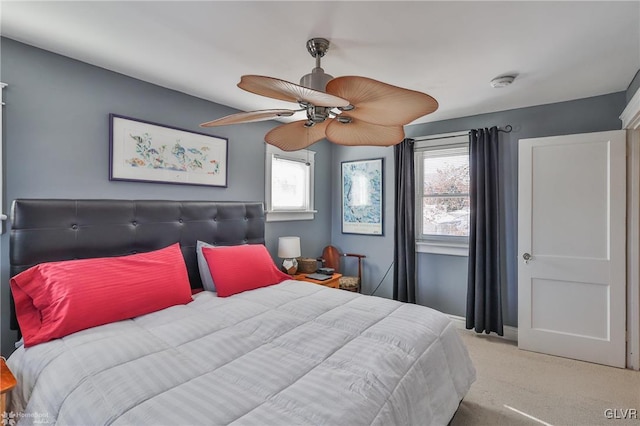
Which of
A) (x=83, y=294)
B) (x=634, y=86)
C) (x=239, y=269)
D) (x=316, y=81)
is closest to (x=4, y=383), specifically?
(x=83, y=294)

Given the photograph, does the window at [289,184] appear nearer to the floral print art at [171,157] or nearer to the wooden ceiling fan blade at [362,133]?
the floral print art at [171,157]

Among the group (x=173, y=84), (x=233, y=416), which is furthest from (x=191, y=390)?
(x=173, y=84)

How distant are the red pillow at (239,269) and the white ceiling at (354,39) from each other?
1449 millimetres

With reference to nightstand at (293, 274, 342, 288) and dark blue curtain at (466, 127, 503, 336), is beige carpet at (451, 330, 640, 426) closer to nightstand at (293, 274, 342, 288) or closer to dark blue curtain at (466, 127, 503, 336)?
dark blue curtain at (466, 127, 503, 336)

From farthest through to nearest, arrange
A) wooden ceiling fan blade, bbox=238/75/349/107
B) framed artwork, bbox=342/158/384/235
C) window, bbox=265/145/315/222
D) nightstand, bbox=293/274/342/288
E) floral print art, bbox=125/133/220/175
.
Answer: framed artwork, bbox=342/158/384/235, window, bbox=265/145/315/222, nightstand, bbox=293/274/342/288, floral print art, bbox=125/133/220/175, wooden ceiling fan blade, bbox=238/75/349/107

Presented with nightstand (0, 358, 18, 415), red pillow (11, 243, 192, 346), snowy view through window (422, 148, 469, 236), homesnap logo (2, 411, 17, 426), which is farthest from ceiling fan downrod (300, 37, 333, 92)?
snowy view through window (422, 148, 469, 236)

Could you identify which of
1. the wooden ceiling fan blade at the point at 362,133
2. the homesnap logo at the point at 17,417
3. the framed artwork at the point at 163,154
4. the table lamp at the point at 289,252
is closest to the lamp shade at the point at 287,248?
the table lamp at the point at 289,252

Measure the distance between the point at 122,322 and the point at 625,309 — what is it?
3935mm

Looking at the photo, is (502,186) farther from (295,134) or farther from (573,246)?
(295,134)

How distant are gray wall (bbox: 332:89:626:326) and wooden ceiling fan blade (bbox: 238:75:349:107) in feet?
8.82

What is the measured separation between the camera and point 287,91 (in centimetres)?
149

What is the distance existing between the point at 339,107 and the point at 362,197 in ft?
9.34

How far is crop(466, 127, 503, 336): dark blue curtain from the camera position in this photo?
133 inches

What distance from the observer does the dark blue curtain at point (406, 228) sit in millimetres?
3895
